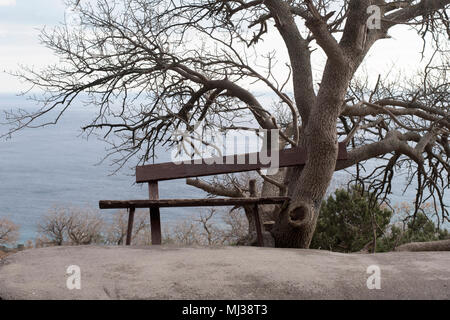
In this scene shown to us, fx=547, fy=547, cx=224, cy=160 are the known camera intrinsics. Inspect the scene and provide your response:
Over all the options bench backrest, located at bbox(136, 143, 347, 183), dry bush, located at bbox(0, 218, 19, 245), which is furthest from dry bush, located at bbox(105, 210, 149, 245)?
bench backrest, located at bbox(136, 143, 347, 183)

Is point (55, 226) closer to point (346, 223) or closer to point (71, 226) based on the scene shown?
point (71, 226)

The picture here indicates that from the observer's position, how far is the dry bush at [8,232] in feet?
58.1

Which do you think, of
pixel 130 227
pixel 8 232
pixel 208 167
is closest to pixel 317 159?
pixel 208 167

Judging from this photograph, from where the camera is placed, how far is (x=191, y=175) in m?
6.61

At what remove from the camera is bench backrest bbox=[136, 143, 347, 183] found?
6.41 m

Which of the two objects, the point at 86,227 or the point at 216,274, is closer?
the point at 216,274

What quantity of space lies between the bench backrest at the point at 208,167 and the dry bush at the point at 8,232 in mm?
12465

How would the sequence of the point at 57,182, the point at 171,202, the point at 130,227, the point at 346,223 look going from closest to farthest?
the point at 130,227
the point at 171,202
the point at 346,223
the point at 57,182

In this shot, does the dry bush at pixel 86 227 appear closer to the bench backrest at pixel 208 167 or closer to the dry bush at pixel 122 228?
the dry bush at pixel 122 228

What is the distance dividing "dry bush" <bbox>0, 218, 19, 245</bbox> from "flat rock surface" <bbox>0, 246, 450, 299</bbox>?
13994mm

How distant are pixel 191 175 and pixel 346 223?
562 cm

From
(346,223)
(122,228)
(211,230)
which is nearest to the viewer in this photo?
(346,223)

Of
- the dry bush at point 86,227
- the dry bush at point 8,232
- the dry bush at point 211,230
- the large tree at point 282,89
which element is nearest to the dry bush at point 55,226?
the dry bush at point 86,227
